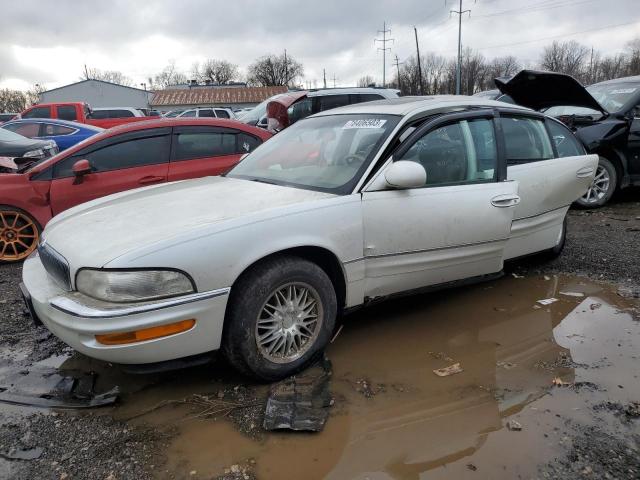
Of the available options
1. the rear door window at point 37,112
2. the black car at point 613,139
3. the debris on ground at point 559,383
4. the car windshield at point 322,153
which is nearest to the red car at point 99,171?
the car windshield at point 322,153

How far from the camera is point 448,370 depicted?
308 centimetres

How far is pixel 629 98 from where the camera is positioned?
7207 millimetres

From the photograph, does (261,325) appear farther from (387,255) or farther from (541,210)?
(541,210)

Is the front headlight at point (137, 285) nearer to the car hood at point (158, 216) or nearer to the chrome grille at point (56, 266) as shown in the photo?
the car hood at point (158, 216)

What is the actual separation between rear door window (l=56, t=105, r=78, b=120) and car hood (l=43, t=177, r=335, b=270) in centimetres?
1397

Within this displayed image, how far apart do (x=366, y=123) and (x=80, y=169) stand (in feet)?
→ 10.9

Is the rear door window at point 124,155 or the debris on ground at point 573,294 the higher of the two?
the rear door window at point 124,155

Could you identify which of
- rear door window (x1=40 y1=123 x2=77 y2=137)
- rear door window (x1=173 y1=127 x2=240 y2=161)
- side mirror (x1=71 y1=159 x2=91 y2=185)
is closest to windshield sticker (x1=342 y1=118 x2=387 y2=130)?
rear door window (x1=173 y1=127 x2=240 y2=161)

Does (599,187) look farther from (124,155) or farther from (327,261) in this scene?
(124,155)

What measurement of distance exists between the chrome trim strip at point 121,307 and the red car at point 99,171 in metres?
3.14

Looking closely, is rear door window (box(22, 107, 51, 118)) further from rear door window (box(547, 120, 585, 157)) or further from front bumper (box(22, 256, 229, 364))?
rear door window (box(547, 120, 585, 157))

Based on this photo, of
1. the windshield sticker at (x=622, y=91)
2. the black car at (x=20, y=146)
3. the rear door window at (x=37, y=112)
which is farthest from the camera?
the rear door window at (x=37, y=112)

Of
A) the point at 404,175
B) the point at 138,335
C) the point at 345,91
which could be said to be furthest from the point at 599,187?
the point at 138,335

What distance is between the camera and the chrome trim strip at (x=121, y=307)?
2.40m
